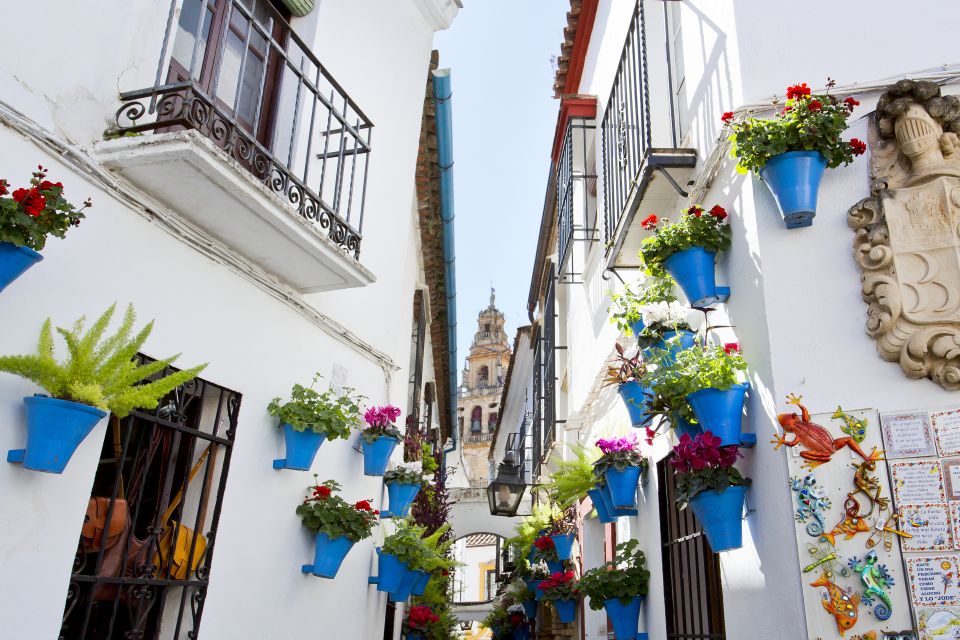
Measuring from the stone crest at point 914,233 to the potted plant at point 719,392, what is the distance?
59 centimetres

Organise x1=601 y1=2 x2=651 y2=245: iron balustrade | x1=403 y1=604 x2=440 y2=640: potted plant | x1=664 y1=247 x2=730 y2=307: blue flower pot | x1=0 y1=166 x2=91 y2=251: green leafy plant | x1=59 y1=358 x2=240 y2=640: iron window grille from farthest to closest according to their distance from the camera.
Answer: x1=403 y1=604 x2=440 y2=640: potted plant → x1=601 y1=2 x2=651 y2=245: iron balustrade → x1=664 y1=247 x2=730 y2=307: blue flower pot → x1=59 y1=358 x2=240 y2=640: iron window grille → x1=0 y1=166 x2=91 y2=251: green leafy plant

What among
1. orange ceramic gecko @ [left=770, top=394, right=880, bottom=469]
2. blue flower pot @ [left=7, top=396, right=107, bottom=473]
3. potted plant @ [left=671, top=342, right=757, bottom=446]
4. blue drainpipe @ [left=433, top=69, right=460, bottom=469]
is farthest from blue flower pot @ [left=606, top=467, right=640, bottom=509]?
blue drainpipe @ [left=433, top=69, right=460, bottom=469]

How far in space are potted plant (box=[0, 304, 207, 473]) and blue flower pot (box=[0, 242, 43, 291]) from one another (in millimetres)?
300

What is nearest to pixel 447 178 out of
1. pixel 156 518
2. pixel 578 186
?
pixel 578 186

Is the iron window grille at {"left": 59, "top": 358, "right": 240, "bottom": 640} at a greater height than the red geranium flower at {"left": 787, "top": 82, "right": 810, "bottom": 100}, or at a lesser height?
lesser

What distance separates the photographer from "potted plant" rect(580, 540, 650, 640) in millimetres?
5435

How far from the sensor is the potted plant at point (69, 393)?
3053mm

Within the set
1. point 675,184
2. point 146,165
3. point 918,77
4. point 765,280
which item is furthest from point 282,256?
point 918,77

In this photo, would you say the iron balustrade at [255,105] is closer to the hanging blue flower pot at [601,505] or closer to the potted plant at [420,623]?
the hanging blue flower pot at [601,505]

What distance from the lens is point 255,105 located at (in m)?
5.51

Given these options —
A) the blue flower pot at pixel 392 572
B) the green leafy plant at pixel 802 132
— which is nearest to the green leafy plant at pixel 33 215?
the green leafy plant at pixel 802 132

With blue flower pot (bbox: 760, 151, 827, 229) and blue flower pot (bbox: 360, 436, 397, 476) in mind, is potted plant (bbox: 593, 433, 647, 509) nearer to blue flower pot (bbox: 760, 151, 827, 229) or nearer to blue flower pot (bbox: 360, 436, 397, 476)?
blue flower pot (bbox: 360, 436, 397, 476)

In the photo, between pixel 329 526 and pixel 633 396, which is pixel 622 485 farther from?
pixel 329 526

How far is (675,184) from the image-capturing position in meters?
4.46
